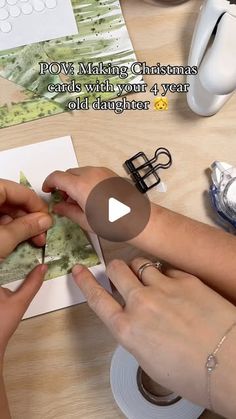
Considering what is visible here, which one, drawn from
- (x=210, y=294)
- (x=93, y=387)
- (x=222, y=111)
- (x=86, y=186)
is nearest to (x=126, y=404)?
(x=93, y=387)

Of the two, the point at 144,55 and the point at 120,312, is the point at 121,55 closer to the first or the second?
the point at 144,55

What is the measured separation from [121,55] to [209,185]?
0.22 meters

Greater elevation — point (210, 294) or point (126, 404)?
point (210, 294)

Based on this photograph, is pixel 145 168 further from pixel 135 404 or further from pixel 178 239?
pixel 135 404

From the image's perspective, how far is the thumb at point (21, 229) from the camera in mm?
620

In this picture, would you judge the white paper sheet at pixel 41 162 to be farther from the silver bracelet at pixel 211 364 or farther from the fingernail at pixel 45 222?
the silver bracelet at pixel 211 364

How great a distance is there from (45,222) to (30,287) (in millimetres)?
85

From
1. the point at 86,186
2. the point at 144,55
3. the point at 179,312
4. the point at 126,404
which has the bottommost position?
the point at 126,404

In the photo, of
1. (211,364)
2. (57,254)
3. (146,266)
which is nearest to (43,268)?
(57,254)

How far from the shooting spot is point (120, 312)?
60cm

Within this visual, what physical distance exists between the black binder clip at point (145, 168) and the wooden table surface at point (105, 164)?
0.04ft

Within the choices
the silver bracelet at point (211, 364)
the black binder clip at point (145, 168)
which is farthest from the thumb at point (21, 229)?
the silver bracelet at point (211, 364)

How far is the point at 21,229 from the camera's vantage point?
2.07 ft
